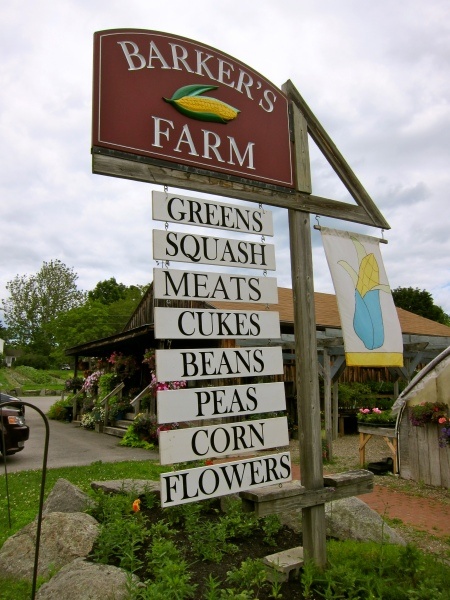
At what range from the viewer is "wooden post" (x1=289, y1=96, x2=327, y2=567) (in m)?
3.78

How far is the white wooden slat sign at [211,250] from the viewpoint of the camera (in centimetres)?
353

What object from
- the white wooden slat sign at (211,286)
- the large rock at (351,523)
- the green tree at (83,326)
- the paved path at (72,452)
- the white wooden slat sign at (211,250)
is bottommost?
the paved path at (72,452)

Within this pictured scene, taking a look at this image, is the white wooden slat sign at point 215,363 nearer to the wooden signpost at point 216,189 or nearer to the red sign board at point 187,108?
the wooden signpost at point 216,189

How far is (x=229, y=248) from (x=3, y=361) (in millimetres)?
56739

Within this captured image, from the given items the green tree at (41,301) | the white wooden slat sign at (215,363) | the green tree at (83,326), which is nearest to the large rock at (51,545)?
the white wooden slat sign at (215,363)

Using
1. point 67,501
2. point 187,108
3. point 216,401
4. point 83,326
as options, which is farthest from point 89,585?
point 83,326

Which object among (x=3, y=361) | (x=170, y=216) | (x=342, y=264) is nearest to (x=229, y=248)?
(x=170, y=216)

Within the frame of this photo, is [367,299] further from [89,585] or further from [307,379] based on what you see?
[89,585]

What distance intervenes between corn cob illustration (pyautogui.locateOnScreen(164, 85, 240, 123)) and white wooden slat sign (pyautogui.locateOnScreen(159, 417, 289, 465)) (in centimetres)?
242

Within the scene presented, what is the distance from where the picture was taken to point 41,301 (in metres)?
59.4

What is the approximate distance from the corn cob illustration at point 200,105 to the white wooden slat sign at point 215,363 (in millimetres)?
1868

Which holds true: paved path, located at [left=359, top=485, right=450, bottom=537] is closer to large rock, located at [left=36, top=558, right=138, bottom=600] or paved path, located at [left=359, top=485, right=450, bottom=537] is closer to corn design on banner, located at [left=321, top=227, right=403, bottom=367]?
corn design on banner, located at [left=321, top=227, right=403, bottom=367]

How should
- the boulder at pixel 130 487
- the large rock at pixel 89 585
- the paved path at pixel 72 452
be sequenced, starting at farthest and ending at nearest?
the paved path at pixel 72 452 → the boulder at pixel 130 487 → the large rock at pixel 89 585

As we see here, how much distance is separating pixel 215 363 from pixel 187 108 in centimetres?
200
